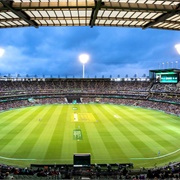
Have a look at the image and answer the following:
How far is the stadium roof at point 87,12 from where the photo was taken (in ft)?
42.0

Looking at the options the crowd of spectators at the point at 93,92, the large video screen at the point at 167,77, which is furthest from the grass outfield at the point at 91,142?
the large video screen at the point at 167,77

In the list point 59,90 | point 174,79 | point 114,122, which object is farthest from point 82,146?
point 59,90

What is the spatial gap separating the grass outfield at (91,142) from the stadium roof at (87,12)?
19.4 meters

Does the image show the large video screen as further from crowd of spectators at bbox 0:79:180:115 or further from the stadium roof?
the stadium roof

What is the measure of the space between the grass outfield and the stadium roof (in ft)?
63.6

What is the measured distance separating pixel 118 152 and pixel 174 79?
231 ft

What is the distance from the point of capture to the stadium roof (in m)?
12.8

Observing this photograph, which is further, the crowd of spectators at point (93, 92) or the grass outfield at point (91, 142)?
the crowd of spectators at point (93, 92)

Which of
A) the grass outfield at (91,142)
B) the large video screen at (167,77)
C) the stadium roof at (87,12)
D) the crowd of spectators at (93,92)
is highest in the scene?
the stadium roof at (87,12)

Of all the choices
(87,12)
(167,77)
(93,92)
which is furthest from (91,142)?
(93,92)

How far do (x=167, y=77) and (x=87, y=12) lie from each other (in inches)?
3676

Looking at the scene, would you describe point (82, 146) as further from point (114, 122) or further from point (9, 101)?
point (9, 101)

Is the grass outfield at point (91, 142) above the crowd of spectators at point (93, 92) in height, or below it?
below

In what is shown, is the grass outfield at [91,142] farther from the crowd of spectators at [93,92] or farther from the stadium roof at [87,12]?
the crowd of spectators at [93,92]
